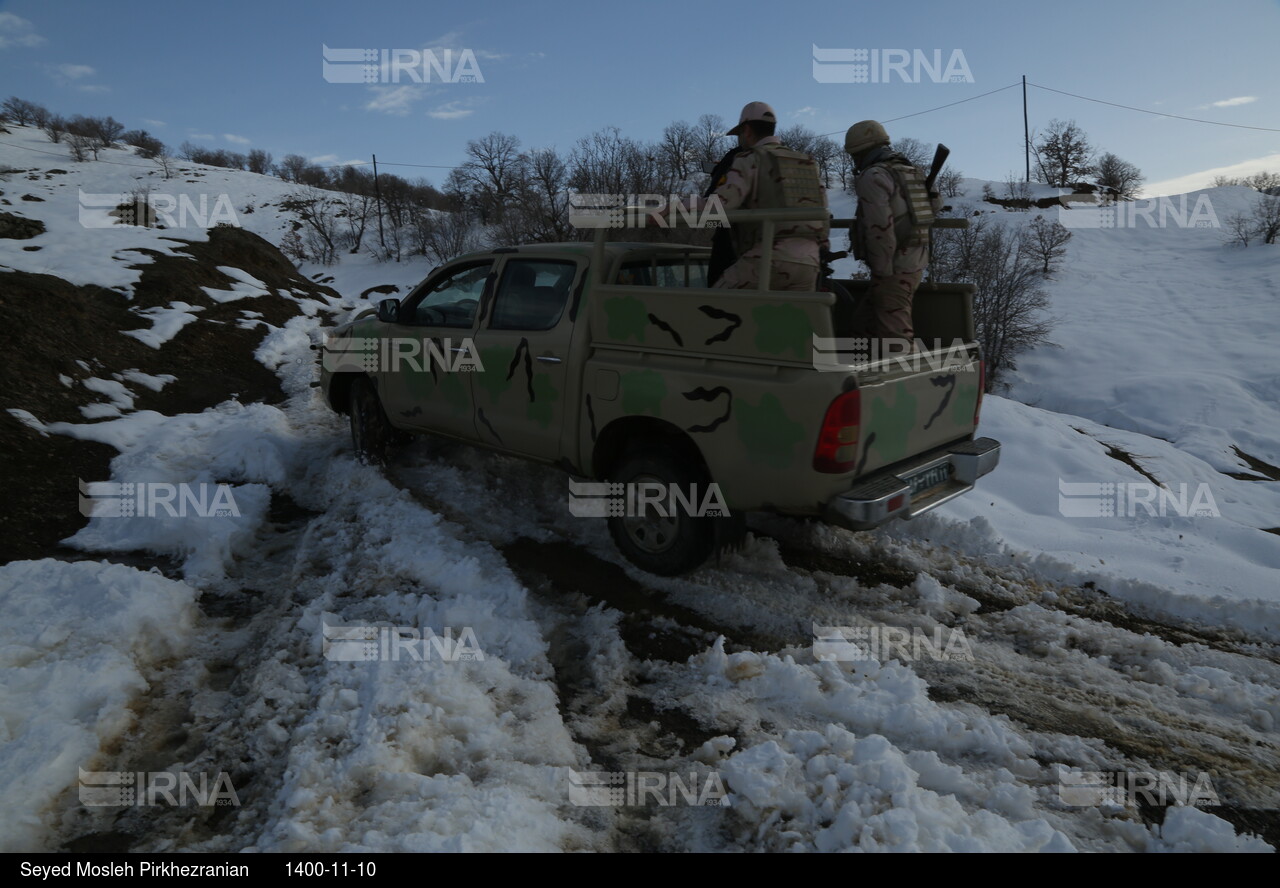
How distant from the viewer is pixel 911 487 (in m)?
3.68

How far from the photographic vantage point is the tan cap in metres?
4.54

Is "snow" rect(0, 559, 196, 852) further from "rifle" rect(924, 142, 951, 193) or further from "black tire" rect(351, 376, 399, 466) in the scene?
"rifle" rect(924, 142, 951, 193)

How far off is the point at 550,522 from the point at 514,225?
27373mm

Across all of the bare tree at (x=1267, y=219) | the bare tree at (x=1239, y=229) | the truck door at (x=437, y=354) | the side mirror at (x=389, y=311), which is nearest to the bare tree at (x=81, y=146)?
the side mirror at (x=389, y=311)

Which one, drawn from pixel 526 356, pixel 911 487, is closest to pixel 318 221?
pixel 526 356

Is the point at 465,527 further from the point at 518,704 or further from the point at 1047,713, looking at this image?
the point at 1047,713

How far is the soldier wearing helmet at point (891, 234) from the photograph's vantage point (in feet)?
14.9

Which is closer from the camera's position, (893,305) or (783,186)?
(783,186)

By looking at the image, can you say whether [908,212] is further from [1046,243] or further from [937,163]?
[1046,243]

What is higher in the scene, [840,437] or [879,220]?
[879,220]

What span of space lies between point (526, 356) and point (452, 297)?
3.74 ft

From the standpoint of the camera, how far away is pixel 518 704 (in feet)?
10.1

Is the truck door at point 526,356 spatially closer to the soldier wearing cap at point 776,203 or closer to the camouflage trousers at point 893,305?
the soldier wearing cap at point 776,203

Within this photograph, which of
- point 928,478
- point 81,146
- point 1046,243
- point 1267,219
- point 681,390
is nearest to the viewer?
point 681,390
